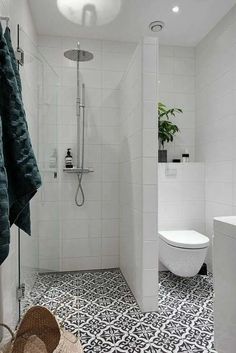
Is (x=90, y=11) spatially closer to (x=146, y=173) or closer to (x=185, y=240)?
(x=146, y=173)

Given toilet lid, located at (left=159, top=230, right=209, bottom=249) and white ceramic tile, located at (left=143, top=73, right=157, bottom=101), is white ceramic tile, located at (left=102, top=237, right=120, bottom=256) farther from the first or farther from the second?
white ceramic tile, located at (left=143, top=73, right=157, bottom=101)

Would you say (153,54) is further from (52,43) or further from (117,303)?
(117,303)

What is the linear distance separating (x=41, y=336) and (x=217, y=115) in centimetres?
236

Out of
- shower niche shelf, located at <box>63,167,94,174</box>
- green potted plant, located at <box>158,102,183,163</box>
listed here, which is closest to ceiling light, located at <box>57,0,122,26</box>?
green potted plant, located at <box>158,102,183,163</box>

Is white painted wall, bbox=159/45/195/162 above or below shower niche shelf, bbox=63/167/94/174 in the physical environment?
above

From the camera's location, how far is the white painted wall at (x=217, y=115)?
2.34m

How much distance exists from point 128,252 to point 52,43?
7.58 ft

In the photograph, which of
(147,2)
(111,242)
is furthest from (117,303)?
(147,2)

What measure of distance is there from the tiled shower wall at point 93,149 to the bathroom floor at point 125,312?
0.93 feet

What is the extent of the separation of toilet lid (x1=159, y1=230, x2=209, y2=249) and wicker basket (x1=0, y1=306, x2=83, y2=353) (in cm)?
118

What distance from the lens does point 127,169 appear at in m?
2.45

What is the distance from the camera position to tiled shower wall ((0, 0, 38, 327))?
144cm

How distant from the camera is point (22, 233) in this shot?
175 cm

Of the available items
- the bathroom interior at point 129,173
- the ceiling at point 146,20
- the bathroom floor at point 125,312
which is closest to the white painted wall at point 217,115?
the bathroom interior at point 129,173
